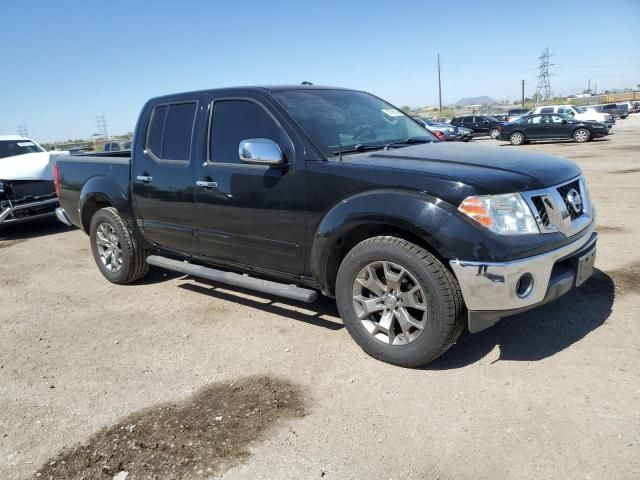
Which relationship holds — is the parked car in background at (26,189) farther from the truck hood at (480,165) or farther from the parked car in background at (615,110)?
the parked car in background at (615,110)

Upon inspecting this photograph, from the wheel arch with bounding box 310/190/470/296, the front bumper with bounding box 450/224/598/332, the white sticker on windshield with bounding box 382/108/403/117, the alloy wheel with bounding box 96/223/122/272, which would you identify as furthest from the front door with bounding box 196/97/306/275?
the alloy wheel with bounding box 96/223/122/272

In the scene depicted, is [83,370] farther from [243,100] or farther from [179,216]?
[243,100]

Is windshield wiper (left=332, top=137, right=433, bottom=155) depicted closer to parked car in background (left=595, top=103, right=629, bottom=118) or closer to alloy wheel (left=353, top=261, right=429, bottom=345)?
alloy wheel (left=353, top=261, right=429, bottom=345)

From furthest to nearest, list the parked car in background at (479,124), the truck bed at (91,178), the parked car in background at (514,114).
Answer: the parked car in background at (514,114), the parked car in background at (479,124), the truck bed at (91,178)

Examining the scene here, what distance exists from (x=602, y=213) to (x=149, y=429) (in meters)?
7.03

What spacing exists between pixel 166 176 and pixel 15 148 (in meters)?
7.63

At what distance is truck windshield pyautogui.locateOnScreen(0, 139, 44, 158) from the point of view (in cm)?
1035

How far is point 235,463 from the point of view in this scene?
→ 8.62 ft

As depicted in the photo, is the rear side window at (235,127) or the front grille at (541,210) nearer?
the front grille at (541,210)

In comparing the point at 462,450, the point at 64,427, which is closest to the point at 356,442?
the point at 462,450

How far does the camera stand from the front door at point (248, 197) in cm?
381

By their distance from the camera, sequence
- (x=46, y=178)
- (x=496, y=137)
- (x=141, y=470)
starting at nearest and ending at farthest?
(x=141, y=470) < (x=46, y=178) < (x=496, y=137)

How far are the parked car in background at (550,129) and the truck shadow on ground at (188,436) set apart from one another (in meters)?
24.2

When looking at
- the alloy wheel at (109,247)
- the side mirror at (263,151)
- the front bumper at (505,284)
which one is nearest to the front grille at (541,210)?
the front bumper at (505,284)
